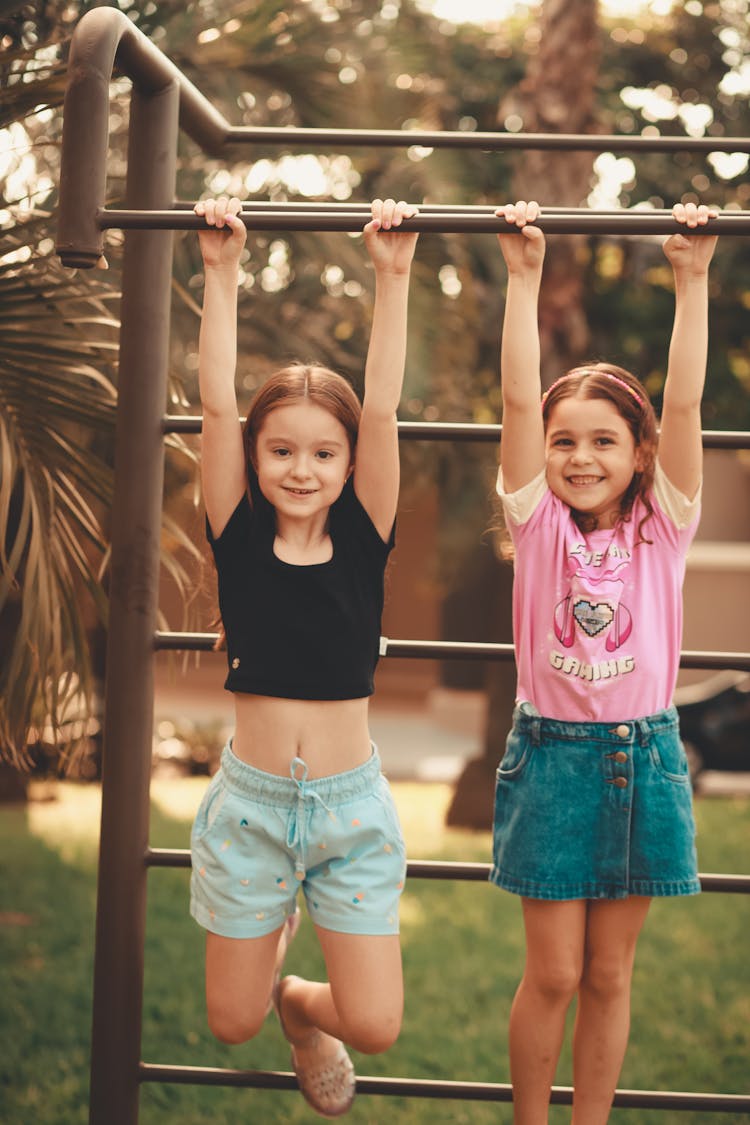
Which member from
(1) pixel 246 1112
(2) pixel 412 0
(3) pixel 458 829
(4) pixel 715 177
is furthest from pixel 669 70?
(1) pixel 246 1112

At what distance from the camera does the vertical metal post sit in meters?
2.14

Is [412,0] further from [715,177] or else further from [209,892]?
[209,892]

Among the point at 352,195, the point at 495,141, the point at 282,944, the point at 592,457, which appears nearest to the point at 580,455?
the point at 592,457

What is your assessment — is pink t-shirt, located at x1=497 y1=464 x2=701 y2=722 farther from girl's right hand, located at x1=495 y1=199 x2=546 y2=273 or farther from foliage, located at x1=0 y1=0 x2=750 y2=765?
foliage, located at x1=0 y1=0 x2=750 y2=765

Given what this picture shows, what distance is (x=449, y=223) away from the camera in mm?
1802

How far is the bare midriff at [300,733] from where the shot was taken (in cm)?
198

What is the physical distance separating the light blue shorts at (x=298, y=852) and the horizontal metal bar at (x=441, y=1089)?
0.32 meters

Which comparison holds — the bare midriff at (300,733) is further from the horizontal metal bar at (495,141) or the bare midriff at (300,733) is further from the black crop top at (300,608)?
the horizontal metal bar at (495,141)

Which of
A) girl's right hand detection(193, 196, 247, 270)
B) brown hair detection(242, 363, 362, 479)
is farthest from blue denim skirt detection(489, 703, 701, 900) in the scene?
girl's right hand detection(193, 196, 247, 270)

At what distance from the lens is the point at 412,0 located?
773 centimetres

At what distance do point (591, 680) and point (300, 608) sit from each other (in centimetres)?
46

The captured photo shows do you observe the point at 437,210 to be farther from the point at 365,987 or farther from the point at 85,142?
the point at 365,987

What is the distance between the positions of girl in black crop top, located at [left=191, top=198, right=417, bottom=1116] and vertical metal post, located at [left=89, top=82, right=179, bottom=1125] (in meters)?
0.17

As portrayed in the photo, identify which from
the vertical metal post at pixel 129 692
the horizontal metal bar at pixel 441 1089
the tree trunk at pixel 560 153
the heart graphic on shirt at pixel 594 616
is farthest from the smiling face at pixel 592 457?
the tree trunk at pixel 560 153
